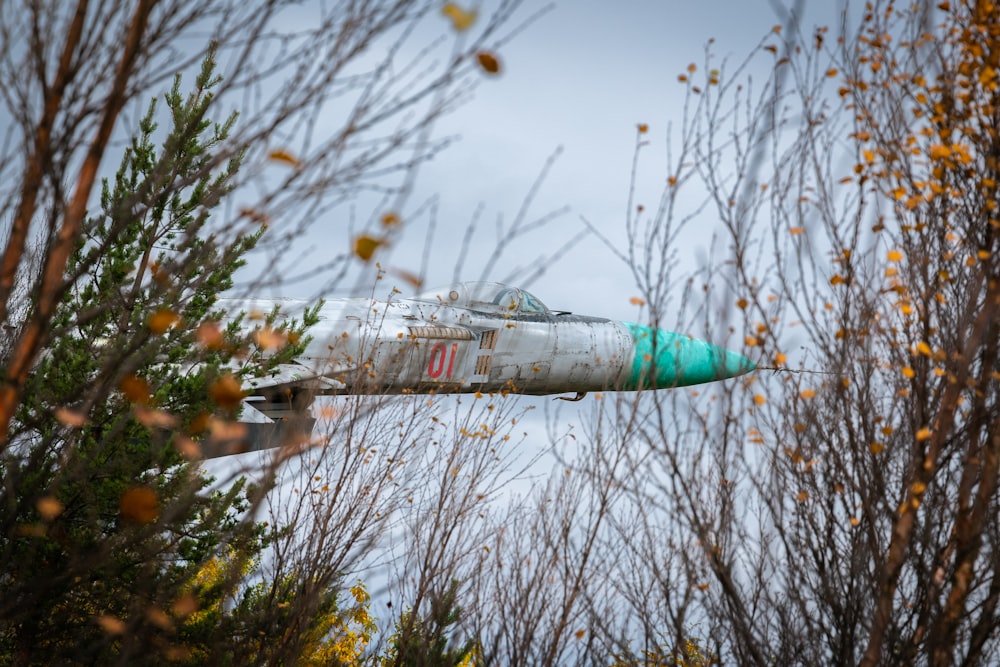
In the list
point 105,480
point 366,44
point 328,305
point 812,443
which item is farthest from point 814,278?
point 328,305

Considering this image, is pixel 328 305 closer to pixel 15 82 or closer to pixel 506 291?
pixel 506 291

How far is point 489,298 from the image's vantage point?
15016 millimetres

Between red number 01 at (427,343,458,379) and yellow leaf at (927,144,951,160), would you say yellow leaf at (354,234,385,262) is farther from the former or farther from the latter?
red number 01 at (427,343,458,379)

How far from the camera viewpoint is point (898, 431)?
430 centimetres

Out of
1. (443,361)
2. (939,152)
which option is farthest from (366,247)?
(443,361)

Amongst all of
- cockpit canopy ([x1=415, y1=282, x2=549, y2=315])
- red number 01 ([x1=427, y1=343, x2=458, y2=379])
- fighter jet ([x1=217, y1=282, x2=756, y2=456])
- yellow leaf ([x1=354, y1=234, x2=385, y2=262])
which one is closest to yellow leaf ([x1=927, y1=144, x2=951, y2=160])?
yellow leaf ([x1=354, y1=234, x2=385, y2=262])

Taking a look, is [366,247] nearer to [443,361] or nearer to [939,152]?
[939,152]

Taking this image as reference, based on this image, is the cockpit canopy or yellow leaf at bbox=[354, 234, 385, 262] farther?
the cockpit canopy

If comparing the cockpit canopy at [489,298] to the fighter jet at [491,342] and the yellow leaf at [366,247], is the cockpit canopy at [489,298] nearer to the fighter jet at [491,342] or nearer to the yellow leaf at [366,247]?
the fighter jet at [491,342]

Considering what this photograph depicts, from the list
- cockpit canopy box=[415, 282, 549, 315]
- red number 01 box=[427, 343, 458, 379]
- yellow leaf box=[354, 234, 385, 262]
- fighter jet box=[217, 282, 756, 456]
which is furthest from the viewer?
cockpit canopy box=[415, 282, 549, 315]

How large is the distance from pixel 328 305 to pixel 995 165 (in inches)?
408

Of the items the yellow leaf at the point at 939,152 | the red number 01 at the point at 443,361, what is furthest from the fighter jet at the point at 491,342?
the yellow leaf at the point at 939,152

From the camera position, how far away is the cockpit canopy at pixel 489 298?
14625mm

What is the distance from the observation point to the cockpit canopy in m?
14.6
